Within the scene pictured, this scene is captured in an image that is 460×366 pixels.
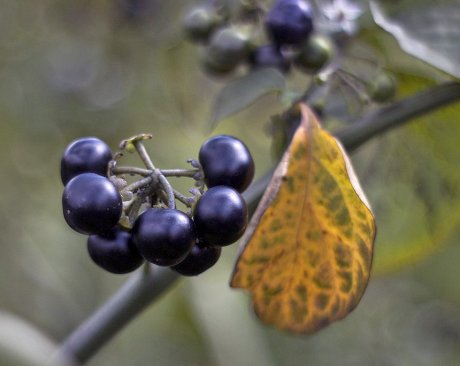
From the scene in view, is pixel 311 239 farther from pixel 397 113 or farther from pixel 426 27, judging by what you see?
pixel 426 27

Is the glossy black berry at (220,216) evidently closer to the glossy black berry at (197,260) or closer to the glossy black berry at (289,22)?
the glossy black berry at (197,260)

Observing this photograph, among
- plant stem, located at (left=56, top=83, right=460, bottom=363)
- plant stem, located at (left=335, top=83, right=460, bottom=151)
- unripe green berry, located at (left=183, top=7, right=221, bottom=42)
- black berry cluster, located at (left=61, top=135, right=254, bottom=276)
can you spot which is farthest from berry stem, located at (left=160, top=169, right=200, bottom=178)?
unripe green berry, located at (left=183, top=7, right=221, bottom=42)

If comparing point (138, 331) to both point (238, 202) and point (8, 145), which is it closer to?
point (8, 145)

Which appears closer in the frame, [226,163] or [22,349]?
[226,163]

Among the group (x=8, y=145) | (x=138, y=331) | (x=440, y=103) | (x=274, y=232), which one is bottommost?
(x=138, y=331)

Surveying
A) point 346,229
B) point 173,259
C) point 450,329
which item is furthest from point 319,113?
point 450,329

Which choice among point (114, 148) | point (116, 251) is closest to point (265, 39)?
point (116, 251)

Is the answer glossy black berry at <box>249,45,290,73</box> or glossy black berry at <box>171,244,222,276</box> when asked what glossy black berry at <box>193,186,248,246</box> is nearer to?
glossy black berry at <box>171,244,222,276</box>
